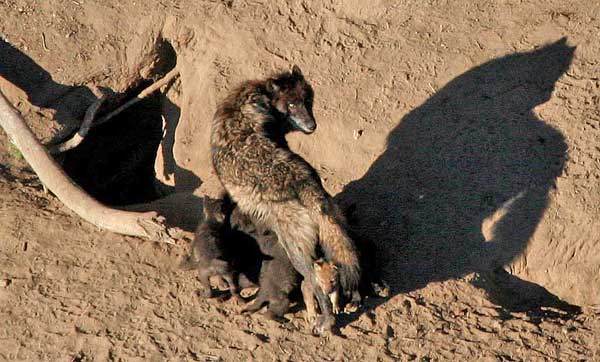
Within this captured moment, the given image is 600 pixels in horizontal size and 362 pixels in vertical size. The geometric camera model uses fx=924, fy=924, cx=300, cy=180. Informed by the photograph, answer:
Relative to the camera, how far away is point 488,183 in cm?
888

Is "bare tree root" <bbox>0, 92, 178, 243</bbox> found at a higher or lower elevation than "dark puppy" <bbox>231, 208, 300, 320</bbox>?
lower

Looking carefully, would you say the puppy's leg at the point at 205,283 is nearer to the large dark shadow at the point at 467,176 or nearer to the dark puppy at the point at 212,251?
the dark puppy at the point at 212,251

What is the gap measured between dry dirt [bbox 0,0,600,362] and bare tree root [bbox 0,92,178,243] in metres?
0.15

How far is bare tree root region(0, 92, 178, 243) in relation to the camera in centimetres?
855

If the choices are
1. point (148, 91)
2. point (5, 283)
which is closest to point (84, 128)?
point (148, 91)

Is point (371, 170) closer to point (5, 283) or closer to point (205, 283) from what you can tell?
point (205, 283)

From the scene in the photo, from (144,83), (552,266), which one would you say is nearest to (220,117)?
(144,83)

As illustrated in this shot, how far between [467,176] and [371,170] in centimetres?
94

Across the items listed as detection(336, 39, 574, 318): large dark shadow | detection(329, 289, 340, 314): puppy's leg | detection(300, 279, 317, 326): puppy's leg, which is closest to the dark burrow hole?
detection(336, 39, 574, 318): large dark shadow

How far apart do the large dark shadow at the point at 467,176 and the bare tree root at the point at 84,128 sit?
113 inches

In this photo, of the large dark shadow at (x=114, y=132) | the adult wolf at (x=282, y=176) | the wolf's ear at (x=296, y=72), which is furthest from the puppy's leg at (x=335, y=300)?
the large dark shadow at (x=114, y=132)

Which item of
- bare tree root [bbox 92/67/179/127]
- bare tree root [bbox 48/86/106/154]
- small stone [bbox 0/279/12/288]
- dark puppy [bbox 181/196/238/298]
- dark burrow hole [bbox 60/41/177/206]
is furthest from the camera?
dark burrow hole [bbox 60/41/177/206]

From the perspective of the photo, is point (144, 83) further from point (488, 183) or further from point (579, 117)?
point (579, 117)

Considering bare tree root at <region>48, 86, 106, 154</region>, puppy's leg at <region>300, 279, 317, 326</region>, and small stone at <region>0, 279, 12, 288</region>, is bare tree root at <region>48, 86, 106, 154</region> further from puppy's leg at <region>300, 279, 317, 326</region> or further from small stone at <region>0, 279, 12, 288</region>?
puppy's leg at <region>300, 279, 317, 326</region>
